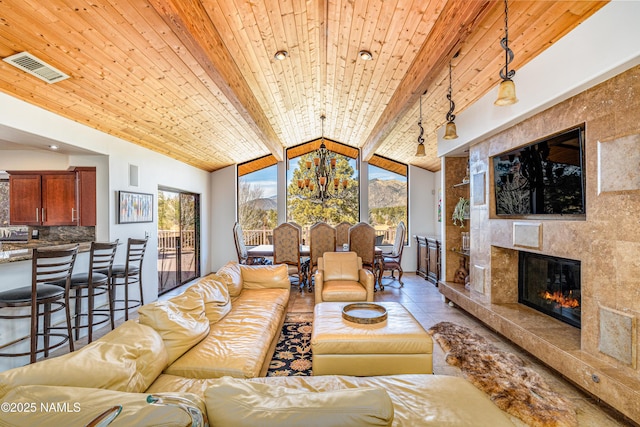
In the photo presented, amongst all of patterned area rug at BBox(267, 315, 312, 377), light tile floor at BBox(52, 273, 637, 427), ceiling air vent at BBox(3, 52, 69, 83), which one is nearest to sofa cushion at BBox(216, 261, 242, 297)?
patterned area rug at BBox(267, 315, 312, 377)

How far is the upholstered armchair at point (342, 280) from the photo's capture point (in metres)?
4.02

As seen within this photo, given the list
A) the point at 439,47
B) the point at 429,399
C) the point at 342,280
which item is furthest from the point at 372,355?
the point at 439,47

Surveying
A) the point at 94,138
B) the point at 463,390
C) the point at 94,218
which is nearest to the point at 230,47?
the point at 94,138

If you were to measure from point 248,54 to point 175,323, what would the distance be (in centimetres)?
285

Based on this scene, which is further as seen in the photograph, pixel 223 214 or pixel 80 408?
pixel 223 214

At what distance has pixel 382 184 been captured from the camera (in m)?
7.87

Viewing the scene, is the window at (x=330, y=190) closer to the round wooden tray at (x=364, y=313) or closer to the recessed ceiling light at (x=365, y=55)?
the recessed ceiling light at (x=365, y=55)

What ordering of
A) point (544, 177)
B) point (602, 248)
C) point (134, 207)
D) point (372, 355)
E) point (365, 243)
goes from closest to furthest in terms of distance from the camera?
point (602, 248) → point (372, 355) → point (544, 177) → point (134, 207) → point (365, 243)

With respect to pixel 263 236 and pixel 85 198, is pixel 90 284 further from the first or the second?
pixel 263 236

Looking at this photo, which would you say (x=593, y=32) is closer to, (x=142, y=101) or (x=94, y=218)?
(x=142, y=101)

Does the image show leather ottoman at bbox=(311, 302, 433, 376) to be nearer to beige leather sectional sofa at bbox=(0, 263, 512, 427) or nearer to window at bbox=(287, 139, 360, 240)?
beige leather sectional sofa at bbox=(0, 263, 512, 427)

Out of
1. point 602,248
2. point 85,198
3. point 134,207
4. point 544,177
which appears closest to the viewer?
point 602,248

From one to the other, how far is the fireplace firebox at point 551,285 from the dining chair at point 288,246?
3.40 meters

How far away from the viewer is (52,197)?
4.05m
